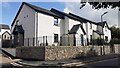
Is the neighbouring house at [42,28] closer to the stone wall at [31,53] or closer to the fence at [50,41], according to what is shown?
the fence at [50,41]

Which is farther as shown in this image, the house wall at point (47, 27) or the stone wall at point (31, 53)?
the house wall at point (47, 27)

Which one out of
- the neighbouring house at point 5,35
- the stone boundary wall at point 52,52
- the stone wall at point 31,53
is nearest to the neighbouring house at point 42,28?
the neighbouring house at point 5,35

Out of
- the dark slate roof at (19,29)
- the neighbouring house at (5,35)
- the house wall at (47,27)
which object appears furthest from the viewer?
the neighbouring house at (5,35)

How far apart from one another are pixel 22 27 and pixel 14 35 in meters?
1.99

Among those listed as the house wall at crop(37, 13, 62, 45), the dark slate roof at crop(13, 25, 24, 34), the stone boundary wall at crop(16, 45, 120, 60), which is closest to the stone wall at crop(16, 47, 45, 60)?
the stone boundary wall at crop(16, 45, 120, 60)

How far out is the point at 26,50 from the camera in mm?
25656

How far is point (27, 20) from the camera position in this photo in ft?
113

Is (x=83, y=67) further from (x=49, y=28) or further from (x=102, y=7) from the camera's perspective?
(x=49, y=28)

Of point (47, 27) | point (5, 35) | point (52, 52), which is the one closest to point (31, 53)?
point (52, 52)

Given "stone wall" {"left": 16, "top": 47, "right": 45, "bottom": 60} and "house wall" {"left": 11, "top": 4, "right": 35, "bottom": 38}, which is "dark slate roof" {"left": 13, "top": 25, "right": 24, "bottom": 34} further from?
"stone wall" {"left": 16, "top": 47, "right": 45, "bottom": 60}

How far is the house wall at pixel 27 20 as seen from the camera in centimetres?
3300

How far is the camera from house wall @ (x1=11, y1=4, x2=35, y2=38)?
33.0m

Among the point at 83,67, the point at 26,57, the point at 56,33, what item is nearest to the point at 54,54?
the point at 26,57

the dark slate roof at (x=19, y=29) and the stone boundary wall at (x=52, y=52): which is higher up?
the dark slate roof at (x=19, y=29)
